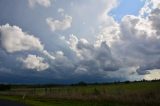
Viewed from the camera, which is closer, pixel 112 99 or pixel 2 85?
pixel 112 99

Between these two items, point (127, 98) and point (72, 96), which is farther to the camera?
point (72, 96)

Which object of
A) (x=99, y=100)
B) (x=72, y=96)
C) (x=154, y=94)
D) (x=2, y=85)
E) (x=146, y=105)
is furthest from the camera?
(x=2, y=85)

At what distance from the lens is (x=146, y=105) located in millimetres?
39469

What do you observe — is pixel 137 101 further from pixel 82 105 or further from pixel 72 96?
pixel 72 96

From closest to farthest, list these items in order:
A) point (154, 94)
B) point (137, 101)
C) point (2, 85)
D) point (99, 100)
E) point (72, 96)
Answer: point (137, 101), point (154, 94), point (99, 100), point (72, 96), point (2, 85)

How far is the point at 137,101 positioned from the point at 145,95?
337cm

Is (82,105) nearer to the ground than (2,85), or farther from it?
nearer to the ground

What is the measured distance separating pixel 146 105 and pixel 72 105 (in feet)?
29.5

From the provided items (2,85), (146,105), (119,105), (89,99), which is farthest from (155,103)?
(2,85)

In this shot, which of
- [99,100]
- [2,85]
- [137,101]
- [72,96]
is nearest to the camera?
[137,101]

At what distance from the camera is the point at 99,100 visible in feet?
161

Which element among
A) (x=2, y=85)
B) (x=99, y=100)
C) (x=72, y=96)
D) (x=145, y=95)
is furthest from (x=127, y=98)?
(x=2, y=85)

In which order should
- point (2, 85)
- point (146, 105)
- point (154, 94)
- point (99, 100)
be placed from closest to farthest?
point (146, 105), point (154, 94), point (99, 100), point (2, 85)

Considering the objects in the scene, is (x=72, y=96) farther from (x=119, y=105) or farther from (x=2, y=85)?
(x=2, y=85)
